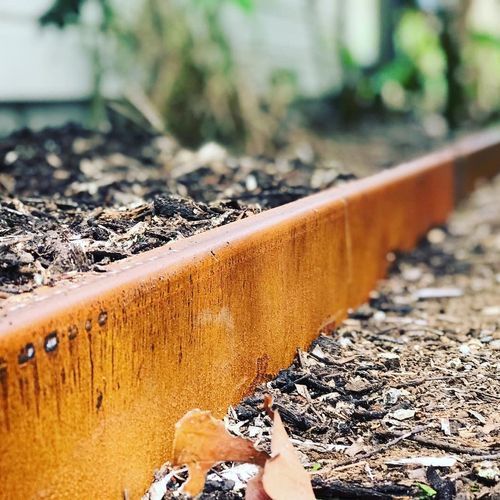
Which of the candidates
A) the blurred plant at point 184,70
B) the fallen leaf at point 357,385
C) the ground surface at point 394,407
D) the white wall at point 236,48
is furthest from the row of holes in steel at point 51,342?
the blurred plant at point 184,70

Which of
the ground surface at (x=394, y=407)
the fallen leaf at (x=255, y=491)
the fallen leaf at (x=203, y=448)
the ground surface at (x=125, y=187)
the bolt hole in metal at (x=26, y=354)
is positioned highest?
the bolt hole in metal at (x=26, y=354)

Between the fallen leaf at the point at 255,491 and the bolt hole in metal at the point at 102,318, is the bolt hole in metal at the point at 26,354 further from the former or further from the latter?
the fallen leaf at the point at 255,491

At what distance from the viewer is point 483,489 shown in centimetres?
192

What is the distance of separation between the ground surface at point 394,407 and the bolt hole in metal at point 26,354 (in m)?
0.56

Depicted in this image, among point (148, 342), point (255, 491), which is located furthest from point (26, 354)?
point (255, 491)

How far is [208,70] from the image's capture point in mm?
5887

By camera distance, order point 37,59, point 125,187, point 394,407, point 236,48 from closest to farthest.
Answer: point 394,407
point 125,187
point 37,59
point 236,48

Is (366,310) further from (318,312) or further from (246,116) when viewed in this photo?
(246,116)

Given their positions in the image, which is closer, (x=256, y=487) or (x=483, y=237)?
(x=256, y=487)

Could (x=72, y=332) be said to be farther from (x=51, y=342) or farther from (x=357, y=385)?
(x=357, y=385)

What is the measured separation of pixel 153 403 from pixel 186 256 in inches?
15.5

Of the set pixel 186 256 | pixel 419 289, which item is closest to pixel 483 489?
pixel 186 256

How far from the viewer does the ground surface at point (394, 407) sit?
6.47ft

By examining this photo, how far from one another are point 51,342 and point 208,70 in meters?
4.48
